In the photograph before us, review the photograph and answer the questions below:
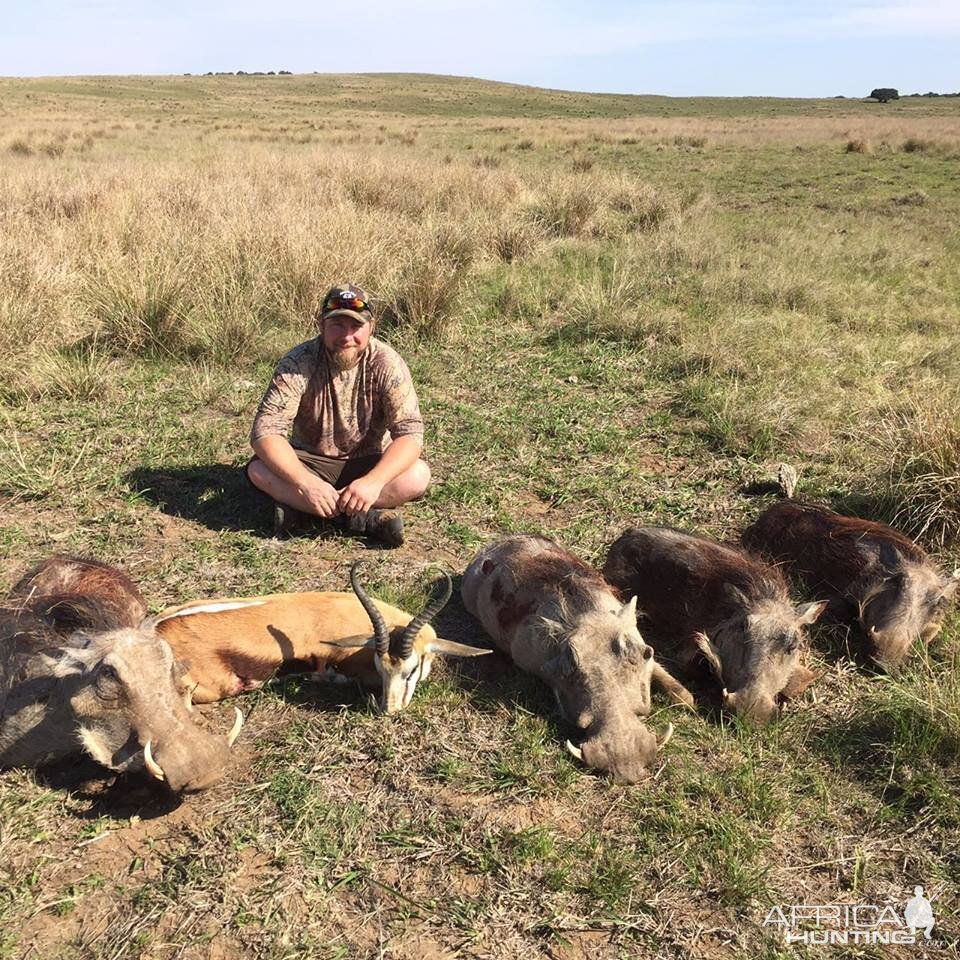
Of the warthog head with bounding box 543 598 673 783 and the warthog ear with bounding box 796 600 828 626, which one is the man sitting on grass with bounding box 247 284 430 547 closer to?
the warthog head with bounding box 543 598 673 783

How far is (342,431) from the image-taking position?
5.31 meters

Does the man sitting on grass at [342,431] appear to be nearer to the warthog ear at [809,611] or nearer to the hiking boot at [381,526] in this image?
the hiking boot at [381,526]

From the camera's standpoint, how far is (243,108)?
53.9 meters

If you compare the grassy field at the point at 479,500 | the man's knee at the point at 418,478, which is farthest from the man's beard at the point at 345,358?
the grassy field at the point at 479,500

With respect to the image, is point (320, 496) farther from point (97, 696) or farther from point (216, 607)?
point (97, 696)

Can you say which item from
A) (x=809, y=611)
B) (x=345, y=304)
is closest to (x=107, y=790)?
(x=345, y=304)

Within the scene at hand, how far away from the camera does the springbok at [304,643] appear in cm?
356

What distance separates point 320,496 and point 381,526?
1.41 ft

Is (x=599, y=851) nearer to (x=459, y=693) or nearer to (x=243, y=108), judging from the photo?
(x=459, y=693)

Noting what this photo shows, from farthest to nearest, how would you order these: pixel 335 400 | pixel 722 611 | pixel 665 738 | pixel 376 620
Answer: pixel 335 400, pixel 722 611, pixel 376 620, pixel 665 738

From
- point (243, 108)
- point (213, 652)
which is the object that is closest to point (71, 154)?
point (213, 652)

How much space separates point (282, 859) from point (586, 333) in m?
6.79

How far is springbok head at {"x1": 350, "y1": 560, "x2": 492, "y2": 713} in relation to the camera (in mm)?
3469

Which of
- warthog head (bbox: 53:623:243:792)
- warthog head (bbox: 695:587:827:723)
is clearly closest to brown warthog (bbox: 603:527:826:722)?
warthog head (bbox: 695:587:827:723)
